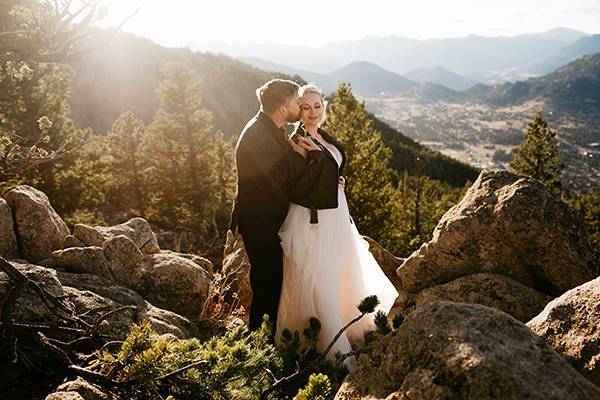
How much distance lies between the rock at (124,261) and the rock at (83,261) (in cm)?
13

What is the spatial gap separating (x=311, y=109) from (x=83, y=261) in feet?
11.7

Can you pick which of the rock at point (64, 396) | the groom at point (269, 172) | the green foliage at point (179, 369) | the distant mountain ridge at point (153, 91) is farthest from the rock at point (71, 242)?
the distant mountain ridge at point (153, 91)

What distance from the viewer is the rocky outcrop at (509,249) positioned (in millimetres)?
5258

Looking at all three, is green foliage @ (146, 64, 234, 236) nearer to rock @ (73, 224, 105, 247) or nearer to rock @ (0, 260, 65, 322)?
rock @ (73, 224, 105, 247)

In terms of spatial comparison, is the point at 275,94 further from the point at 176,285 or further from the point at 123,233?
the point at 123,233

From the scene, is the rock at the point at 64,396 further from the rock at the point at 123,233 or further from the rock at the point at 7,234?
the rock at the point at 123,233

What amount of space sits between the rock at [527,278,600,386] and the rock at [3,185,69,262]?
5966 millimetres

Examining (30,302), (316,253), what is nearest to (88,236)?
(30,302)

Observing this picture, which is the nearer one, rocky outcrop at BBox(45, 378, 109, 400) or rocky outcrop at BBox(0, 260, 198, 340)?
rocky outcrop at BBox(45, 378, 109, 400)

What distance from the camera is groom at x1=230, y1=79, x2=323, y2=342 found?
482 cm

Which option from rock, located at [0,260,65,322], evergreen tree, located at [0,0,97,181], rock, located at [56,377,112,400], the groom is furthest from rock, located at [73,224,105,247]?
rock, located at [56,377,112,400]

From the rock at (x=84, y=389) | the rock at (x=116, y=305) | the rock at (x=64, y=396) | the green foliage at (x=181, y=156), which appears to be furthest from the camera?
the green foliage at (x=181, y=156)

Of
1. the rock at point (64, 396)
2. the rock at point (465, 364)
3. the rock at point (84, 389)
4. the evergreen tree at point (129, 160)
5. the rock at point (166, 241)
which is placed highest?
the rock at point (465, 364)

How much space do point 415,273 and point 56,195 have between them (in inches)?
609
